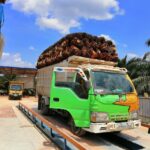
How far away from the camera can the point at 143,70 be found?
22.5m

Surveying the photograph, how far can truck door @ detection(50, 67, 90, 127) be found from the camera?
975 centimetres

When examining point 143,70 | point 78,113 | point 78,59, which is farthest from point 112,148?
point 143,70

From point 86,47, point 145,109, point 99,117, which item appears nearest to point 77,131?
point 99,117

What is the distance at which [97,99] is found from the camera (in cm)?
942

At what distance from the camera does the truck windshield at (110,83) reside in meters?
9.78

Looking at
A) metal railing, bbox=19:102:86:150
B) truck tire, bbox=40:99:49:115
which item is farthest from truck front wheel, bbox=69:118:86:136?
truck tire, bbox=40:99:49:115

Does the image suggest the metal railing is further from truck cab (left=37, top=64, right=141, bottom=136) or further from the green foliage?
the green foliage

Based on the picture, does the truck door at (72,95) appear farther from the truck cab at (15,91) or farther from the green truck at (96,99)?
the truck cab at (15,91)

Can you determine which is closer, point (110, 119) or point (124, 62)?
point (110, 119)

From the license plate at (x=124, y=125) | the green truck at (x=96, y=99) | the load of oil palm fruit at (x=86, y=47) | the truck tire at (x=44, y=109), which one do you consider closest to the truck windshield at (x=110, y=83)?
the green truck at (x=96, y=99)

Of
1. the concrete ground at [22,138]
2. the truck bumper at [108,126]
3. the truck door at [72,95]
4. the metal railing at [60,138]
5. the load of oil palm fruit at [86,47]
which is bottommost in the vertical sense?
the concrete ground at [22,138]

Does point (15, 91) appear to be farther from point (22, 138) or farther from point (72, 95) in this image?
point (72, 95)

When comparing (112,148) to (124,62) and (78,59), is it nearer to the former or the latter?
(78,59)

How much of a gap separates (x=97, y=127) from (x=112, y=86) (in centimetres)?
160
